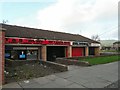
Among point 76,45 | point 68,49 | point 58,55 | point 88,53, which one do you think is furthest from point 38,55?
point 88,53

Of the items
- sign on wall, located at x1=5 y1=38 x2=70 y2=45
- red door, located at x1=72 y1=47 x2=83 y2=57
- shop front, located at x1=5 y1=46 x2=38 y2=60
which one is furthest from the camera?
red door, located at x1=72 y1=47 x2=83 y2=57

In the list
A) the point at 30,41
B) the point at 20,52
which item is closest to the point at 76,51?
the point at 30,41

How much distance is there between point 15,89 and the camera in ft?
23.6

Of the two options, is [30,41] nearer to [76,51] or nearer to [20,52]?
[20,52]

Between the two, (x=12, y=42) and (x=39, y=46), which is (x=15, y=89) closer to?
(x=12, y=42)

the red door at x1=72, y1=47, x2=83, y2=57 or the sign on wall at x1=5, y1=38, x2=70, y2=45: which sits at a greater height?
the sign on wall at x1=5, y1=38, x2=70, y2=45

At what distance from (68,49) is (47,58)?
4.05m

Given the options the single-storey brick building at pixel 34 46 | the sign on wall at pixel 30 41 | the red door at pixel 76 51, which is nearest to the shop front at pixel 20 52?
the single-storey brick building at pixel 34 46

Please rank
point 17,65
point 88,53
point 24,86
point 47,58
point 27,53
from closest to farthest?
point 24,86 < point 17,65 < point 27,53 < point 47,58 < point 88,53

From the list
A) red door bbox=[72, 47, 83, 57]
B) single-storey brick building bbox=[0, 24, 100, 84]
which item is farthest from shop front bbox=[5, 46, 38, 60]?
red door bbox=[72, 47, 83, 57]

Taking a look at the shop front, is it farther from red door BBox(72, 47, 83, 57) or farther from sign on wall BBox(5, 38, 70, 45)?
red door BBox(72, 47, 83, 57)

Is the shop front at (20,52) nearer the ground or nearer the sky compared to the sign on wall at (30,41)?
nearer the ground

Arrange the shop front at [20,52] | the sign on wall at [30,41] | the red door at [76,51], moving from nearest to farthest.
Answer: the sign on wall at [30,41] < the shop front at [20,52] < the red door at [76,51]

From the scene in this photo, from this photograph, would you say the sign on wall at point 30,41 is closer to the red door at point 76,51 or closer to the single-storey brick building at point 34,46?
the single-storey brick building at point 34,46
